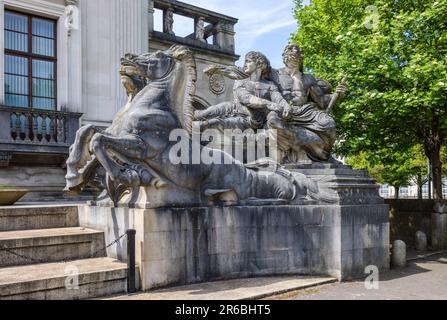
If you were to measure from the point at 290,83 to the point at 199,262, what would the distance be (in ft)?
13.2

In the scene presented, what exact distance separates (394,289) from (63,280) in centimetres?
473

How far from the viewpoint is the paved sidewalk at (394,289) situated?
6277 millimetres

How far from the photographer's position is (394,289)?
6793 millimetres

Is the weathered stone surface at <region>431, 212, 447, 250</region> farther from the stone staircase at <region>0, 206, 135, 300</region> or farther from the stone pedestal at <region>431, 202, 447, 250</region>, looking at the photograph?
the stone staircase at <region>0, 206, 135, 300</region>

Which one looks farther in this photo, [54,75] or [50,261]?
[54,75]

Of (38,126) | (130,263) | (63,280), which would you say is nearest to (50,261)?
(63,280)

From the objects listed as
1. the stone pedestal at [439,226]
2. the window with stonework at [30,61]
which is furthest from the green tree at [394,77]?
the window with stonework at [30,61]

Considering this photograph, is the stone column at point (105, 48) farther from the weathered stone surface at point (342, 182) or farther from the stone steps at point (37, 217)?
the weathered stone surface at point (342, 182)

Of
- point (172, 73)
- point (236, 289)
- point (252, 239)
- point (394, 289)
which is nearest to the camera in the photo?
point (236, 289)

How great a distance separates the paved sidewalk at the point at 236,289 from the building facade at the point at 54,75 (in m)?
9.32

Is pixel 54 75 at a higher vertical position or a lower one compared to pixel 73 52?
lower

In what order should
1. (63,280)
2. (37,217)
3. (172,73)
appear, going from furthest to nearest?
(37,217), (172,73), (63,280)

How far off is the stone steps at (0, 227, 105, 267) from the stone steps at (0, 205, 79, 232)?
9.8 inches

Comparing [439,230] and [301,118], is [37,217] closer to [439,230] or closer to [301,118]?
[301,118]
